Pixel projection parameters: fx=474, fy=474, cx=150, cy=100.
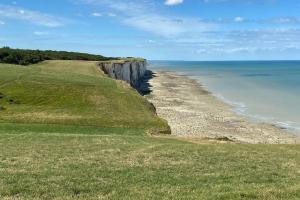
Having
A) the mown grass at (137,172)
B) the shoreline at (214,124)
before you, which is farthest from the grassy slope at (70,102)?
the mown grass at (137,172)

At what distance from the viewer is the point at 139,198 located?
13562mm

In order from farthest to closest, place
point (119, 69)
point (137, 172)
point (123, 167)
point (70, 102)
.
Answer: point (119, 69) < point (70, 102) < point (123, 167) < point (137, 172)

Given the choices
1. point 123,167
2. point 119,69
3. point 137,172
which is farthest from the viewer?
point 119,69

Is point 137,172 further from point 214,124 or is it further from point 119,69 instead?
point 119,69

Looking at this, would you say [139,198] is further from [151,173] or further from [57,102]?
[57,102]

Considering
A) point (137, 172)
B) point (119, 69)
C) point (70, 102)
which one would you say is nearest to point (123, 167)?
point (137, 172)

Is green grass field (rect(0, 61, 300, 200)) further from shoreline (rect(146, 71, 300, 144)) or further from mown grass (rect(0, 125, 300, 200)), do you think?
shoreline (rect(146, 71, 300, 144))

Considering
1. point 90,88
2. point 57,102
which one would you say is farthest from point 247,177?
point 90,88

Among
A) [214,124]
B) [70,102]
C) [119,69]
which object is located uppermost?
[119,69]

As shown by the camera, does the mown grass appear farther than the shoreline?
No

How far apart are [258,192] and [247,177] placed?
412 centimetres

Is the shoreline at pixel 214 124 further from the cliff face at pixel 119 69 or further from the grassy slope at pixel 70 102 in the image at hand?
the cliff face at pixel 119 69

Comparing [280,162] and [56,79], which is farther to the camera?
[56,79]

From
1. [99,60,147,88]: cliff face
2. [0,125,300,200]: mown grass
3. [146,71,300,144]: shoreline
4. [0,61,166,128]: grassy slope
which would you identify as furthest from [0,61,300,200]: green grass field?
[99,60,147,88]: cliff face
